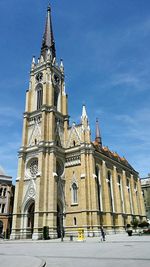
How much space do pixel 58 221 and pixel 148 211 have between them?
46.7 m

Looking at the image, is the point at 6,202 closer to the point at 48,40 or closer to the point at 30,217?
the point at 30,217

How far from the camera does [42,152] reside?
4209 centimetres

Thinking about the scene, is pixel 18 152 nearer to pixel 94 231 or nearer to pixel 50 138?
pixel 50 138

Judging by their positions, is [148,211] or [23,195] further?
[148,211]

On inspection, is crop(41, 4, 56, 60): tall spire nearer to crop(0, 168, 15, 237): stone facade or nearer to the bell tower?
the bell tower

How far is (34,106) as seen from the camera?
167 ft

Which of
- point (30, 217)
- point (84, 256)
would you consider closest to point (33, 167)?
point (30, 217)

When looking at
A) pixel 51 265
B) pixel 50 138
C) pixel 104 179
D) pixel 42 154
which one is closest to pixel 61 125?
pixel 50 138

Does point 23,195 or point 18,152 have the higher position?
point 18,152

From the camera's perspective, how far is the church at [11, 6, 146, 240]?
130 feet

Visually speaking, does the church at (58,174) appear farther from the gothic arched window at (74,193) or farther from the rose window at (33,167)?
the gothic arched window at (74,193)

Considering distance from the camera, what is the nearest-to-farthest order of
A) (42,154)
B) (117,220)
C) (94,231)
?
1. (94,231)
2. (42,154)
3. (117,220)

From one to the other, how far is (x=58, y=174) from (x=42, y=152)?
5886 mm

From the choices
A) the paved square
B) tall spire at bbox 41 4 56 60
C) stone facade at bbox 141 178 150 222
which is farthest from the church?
stone facade at bbox 141 178 150 222
